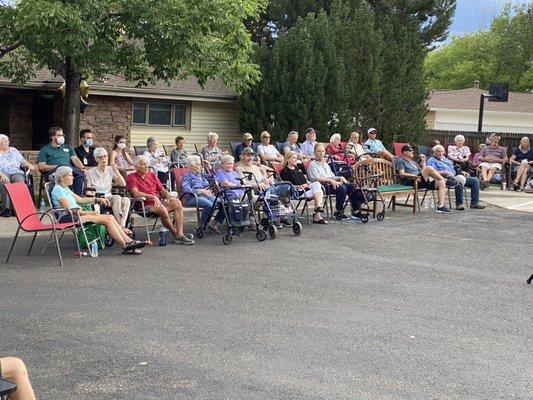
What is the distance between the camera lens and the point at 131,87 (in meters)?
22.1

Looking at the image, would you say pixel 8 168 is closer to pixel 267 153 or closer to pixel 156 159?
pixel 156 159

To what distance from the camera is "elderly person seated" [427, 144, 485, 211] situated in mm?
16281

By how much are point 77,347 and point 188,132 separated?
19.0 meters

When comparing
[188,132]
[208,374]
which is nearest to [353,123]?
[188,132]

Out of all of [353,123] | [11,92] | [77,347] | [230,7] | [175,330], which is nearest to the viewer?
[77,347]

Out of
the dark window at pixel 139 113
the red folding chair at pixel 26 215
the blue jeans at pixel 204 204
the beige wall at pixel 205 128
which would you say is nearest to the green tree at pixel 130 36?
the blue jeans at pixel 204 204

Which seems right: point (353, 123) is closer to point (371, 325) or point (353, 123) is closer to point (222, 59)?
point (222, 59)

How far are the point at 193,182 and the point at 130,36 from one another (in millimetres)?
4414

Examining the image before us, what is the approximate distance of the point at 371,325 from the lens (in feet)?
22.2

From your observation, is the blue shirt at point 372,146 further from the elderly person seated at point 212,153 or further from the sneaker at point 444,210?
the elderly person seated at point 212,153

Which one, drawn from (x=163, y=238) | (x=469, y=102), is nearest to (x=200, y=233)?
(x=163, y=238)

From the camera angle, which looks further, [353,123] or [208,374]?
[353,123]

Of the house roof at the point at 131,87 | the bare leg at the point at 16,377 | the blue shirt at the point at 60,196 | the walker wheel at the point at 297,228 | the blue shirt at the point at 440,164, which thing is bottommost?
the walker wheel at the point at 297,228

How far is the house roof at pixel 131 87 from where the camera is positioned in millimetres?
20625
